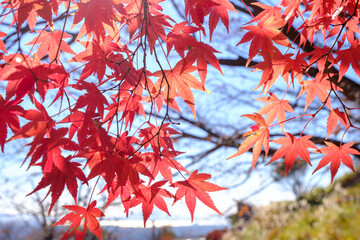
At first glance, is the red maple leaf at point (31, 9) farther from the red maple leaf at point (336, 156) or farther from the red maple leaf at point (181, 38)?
the red maple leaf at point (336, 156)

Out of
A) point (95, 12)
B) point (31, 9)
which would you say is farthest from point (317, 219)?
point (31, 9)

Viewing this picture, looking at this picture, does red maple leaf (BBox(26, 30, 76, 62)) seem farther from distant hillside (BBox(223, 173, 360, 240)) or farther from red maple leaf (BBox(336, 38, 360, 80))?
distant hillside (BBox(223, 173, 360, 240))

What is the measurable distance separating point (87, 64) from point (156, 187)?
466 millimetres

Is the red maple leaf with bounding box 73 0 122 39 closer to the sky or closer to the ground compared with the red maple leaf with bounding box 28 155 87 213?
closer to the sky

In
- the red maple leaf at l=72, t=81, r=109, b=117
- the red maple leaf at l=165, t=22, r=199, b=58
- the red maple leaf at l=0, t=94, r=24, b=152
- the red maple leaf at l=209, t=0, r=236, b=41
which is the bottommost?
the red maple leaf at l=0, t=94, r=24, b=152

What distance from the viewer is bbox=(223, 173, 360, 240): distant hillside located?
5.05 m

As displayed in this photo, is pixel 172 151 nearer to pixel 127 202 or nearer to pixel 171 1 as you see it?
pixel 127 202

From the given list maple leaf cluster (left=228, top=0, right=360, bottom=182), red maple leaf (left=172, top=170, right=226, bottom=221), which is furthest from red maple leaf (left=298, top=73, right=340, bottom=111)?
red maple leaf (left=172, top=170, right=226, bottom=221)

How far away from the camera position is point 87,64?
3.38ft

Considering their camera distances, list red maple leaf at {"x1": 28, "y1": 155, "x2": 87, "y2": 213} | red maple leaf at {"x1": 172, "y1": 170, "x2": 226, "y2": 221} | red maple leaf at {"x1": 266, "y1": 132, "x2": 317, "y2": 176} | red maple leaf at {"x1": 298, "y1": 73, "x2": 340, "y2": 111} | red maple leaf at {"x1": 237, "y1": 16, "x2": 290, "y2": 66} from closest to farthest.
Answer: red maple leaf at {"x1": 28, "y1": 155, "x2": 87, "y2": 213}, red maple leaf at {"x1": 172, "y1": 170, "x2": 226, "y2": 221}, red maple leaf at {"x1": 237, "y1": 16, "x2": 290, "y2": 66}, red maple leaf at {"x1": 266, "y1": 132, "x2": 317, "y2": 176}, red maple leaf at {"x1": 298, "y1": 73, "x2": 340, "y2": 111}

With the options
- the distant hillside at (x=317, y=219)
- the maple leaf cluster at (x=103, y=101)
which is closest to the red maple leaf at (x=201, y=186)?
the maple leaf cluster at (x=103, y=101)

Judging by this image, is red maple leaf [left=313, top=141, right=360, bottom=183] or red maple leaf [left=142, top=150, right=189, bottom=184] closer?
red maple leaf [left=142, top=150, right=189, bottom=184]

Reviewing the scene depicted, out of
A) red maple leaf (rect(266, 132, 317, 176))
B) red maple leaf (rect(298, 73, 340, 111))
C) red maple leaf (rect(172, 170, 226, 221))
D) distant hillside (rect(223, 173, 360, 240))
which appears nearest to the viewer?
red maple leaf (rect(172, 170, 226, 221))

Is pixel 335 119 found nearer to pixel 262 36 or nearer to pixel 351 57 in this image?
pixel 351 57
